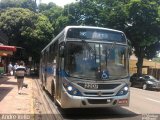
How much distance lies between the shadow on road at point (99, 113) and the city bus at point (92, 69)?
1.64 feet

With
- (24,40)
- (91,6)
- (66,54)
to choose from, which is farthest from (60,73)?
(24,40)

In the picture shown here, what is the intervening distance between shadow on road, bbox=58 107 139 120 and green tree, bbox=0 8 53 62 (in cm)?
3510

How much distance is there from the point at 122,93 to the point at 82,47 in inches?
84.3

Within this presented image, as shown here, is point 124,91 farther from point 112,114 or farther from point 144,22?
point 144,22

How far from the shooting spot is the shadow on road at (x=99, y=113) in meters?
12.6

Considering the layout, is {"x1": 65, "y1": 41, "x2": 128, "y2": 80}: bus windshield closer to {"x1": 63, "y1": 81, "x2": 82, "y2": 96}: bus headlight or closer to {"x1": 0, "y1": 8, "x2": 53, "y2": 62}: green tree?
{"x1": 63, "y1": 81, "x2": 82, "y2": 96}: bus headlight

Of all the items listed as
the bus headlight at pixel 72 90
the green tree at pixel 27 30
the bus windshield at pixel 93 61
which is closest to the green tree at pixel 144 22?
the green tree at pixel 27 30

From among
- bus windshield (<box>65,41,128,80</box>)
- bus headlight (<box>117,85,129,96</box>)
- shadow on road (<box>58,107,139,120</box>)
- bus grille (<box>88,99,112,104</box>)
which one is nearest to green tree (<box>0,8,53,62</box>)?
shadow on road (<box>58,107,139,120</box>)

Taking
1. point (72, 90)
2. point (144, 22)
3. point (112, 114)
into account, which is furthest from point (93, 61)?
point (144, 22)

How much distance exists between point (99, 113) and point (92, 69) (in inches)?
82.2

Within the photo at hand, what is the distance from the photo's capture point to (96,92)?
12.1 metres

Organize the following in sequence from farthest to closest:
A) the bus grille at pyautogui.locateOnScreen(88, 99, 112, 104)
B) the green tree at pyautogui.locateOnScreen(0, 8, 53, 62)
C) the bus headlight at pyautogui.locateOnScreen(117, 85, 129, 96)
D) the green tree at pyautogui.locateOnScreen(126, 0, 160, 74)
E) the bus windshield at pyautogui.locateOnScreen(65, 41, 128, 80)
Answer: the green tree at pyautogui.locateOnScreen(0, 8, 53, 62)
the green tree at pyautogui.locateOnScreen(126, 0, 160, 74)
the bus headlight at pyautogui.locateOnScreen(117, 85, 129, 96)
the bus windshield at pyautogui.locateOnScreen(65, 41, 128, 80)
the bus grille at pyautogui.locateOnScreen(88, 99, 112, 104)

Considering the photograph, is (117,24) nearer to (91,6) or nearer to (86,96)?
(91,6)

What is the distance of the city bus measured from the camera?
1212cm
